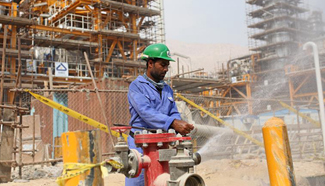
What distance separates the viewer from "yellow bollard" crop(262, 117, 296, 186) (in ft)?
10.9

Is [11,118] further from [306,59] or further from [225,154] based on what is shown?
[306,59]

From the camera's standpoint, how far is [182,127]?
7.48ft

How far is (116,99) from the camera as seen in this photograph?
39.8 feet

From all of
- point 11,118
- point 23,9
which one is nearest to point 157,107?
point 11,118

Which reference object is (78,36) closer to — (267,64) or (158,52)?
(267,64)

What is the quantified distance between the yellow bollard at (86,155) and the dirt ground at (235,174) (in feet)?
13.8

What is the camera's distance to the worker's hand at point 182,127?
227cm

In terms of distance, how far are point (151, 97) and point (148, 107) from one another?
0.47 ft

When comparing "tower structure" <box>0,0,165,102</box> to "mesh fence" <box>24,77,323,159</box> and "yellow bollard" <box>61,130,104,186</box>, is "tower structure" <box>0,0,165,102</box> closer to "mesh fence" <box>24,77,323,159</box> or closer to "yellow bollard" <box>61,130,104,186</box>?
"mesh fence" <box>24,77,323,159</box>

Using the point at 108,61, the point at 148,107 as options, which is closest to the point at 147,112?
the point at 148,107

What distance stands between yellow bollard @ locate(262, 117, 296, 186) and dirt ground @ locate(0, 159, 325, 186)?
270 centimetres

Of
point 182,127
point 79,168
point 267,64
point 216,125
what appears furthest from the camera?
point 267,64

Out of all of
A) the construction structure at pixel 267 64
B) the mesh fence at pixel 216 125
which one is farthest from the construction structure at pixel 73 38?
the mesh fence at pixel 216 125

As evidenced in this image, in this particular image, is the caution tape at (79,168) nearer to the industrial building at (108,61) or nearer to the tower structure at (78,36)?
the industrial building at (108,61)
